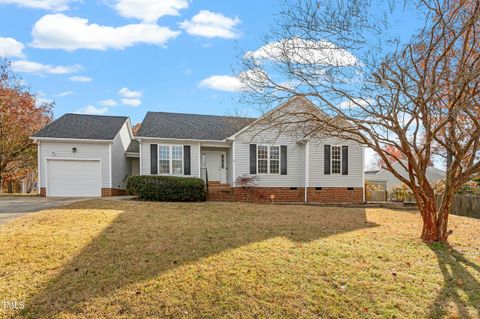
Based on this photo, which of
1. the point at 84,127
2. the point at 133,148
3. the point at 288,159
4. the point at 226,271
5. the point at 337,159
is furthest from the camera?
the point at 133,148

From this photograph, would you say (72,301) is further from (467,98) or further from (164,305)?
(467,98)

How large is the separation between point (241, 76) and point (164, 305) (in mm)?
5866

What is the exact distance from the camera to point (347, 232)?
8.30 metres

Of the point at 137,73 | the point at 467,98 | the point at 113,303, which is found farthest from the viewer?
the point at 137,73

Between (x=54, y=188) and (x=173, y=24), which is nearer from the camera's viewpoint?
(x=173, y=24)

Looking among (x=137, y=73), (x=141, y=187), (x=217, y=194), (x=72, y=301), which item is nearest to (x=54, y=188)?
(x=141, y=187)

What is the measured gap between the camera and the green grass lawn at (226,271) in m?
4.08

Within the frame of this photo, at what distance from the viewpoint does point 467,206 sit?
13.9 metres

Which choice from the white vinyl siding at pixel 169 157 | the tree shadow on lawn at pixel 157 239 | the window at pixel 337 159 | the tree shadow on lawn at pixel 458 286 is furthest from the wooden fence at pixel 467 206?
the white vinyl siding at pixel 169 157

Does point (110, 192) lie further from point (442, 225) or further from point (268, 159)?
point (442, 225)

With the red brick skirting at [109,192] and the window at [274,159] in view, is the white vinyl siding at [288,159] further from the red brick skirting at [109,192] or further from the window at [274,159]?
the red brick skirting at [109,192]

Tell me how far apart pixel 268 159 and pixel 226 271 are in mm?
12497

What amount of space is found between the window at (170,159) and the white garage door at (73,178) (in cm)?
346

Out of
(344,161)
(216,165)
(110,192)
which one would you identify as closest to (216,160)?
(216,165)
